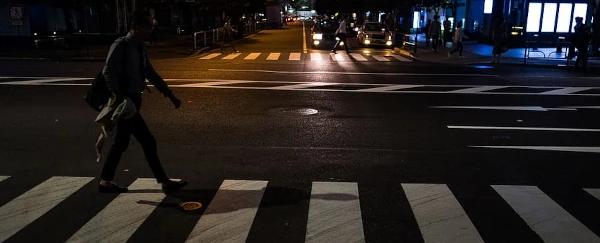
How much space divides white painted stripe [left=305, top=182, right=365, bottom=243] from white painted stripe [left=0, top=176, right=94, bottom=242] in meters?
2.59

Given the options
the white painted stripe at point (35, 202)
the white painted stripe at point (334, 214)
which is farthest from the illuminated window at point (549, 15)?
the white painted stripe at point (35, 202)

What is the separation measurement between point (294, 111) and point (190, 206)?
5.32 meters

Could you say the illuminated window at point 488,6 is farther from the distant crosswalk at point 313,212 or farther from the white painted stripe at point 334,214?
the white painted stripe at point 334,214

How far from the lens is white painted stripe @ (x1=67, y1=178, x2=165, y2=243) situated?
4.40 metres

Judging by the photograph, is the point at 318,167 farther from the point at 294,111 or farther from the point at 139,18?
the point at 294,111

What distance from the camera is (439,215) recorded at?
493 cm

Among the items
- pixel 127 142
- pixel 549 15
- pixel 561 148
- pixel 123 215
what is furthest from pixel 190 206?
pixel 549 15

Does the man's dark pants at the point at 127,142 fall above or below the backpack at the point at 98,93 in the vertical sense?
below

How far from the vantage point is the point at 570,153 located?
737 cm

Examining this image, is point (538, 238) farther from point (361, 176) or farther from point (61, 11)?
point (61, 11)

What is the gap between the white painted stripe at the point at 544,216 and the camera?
4.47 meters

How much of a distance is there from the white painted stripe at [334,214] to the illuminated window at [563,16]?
28948 mm

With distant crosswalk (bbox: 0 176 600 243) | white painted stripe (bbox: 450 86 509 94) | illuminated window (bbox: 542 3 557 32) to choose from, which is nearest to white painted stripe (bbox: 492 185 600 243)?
distant crosswalk (bbox: 0 176 600 243)

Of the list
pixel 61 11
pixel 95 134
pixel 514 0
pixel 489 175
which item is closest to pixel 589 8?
pixel 514 0
